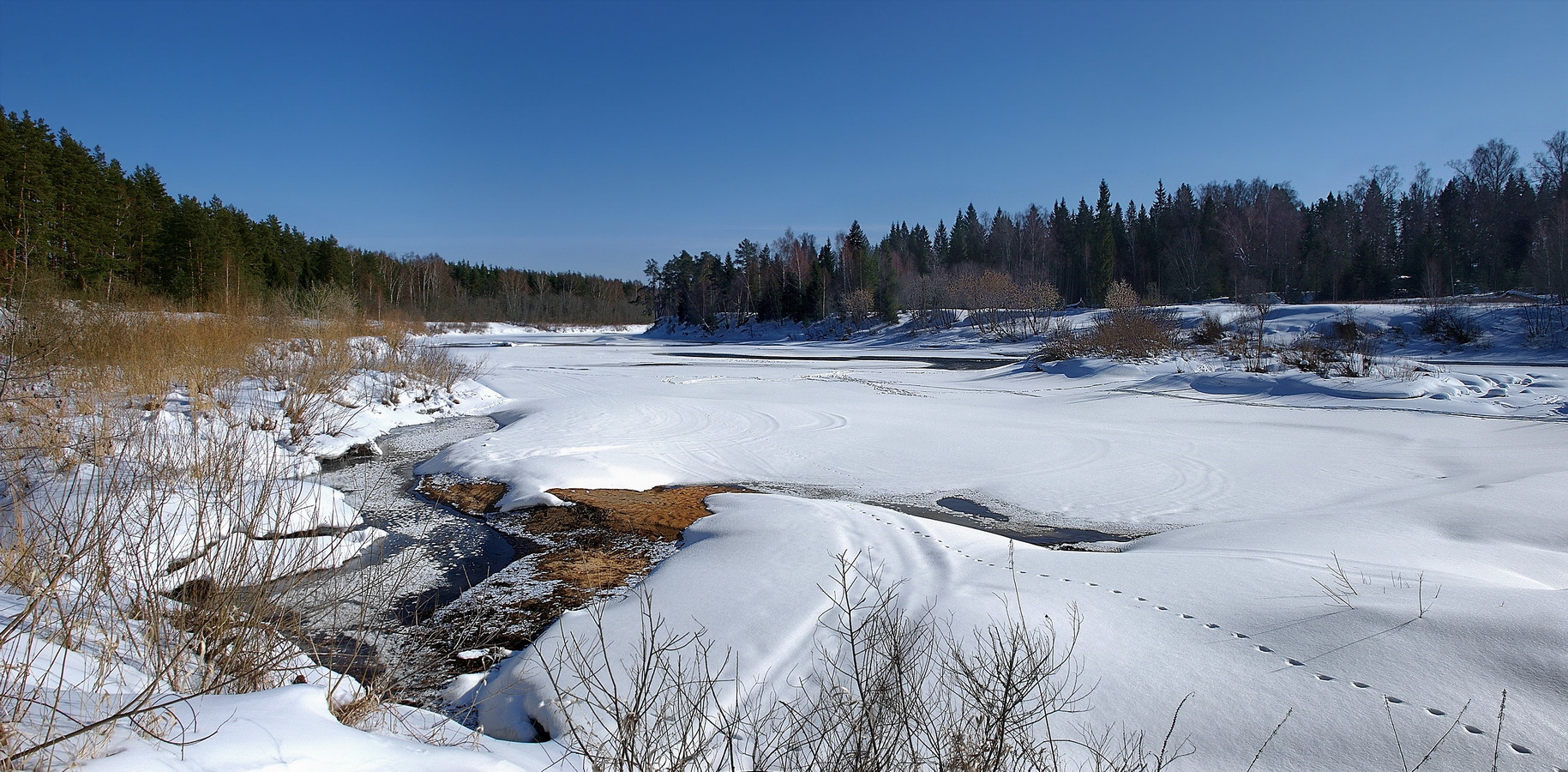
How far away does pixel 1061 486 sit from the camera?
8141 millimetres

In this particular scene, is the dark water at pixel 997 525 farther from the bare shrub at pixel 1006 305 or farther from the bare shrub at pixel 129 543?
the bare shrub at pixel 1006 305

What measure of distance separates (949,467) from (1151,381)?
37.2 ft

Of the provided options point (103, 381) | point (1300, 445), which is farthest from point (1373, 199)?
point (103, 381)

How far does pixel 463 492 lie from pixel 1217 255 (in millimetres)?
60905

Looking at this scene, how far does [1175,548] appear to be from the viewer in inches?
217

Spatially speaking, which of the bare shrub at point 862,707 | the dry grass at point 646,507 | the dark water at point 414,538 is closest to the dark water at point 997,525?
the dry grass at point 646,507

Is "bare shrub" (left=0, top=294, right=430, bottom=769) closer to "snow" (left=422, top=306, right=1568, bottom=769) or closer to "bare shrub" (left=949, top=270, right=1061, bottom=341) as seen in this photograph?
"snow" (left=422, top=306, right=1568, bottom=769)

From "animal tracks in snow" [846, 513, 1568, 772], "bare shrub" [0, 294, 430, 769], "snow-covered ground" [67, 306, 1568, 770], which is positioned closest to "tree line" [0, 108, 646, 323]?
"bare shrub" [0, 294, 430, 769]

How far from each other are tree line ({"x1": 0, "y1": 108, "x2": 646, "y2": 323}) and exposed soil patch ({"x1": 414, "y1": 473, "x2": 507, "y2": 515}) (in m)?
4.02

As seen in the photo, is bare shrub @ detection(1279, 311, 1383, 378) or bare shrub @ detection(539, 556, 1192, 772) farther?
bare shrub @ detection(1279, 311, 1383, 378)

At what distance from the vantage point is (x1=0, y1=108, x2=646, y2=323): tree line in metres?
14.1

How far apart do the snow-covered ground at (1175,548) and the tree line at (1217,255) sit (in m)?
27.0

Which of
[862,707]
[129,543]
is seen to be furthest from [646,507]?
[862,707]

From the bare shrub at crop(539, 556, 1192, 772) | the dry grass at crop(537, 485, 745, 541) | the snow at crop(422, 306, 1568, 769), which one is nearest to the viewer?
the bare shrub at crop(539, 556, 1192, 772)
